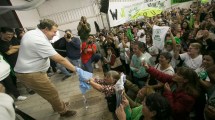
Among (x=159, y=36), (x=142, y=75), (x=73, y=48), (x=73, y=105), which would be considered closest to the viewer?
(x=142, y=75)

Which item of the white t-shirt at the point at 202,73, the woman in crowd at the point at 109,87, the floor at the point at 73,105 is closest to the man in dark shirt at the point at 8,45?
the floor at the point at 73,105

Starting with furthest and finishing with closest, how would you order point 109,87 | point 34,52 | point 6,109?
point 34,52 < point 109,87 < point 6,109

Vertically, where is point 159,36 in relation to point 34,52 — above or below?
below

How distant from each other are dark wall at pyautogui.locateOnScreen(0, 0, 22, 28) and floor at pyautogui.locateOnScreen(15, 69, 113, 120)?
9.95 ft

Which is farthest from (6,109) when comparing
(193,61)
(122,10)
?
(122,10)

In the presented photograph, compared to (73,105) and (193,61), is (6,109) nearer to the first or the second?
(73,105)

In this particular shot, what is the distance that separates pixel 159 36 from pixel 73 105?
247 centimetres

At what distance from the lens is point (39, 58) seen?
2828 mm

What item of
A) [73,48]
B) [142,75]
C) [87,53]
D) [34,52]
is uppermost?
[34,52]

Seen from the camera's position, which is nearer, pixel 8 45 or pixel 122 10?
pixel 8 45

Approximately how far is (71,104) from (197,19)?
20.5ft

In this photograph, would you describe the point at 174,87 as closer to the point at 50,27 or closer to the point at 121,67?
the point at 50,27

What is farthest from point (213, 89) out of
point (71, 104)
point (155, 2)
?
point (155, 2)

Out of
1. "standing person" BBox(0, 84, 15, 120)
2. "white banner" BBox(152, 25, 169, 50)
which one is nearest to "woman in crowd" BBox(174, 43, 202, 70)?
Result: "white banner" BBox(152, 25, 169, 50)
